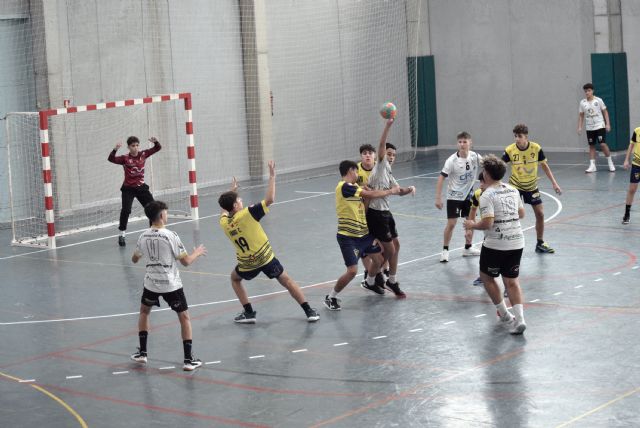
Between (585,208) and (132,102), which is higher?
(132,102)

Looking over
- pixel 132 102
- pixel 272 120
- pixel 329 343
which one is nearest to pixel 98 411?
pixel 329 343

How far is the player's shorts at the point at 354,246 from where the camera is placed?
1338 centimetres

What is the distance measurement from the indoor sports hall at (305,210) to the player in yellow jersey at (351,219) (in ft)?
2.16

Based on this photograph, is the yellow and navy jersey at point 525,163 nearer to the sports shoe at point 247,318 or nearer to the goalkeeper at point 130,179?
the sports shoe at point 247,318

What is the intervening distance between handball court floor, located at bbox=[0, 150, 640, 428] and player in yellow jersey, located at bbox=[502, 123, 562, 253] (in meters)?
0.48

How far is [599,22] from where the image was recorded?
92.1 ft

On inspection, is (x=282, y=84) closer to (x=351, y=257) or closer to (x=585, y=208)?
(x=585, y=208)

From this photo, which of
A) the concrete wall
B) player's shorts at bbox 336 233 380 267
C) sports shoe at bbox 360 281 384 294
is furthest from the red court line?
the concrete wall

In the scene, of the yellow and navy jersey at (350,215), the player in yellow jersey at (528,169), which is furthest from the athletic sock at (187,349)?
the player in yellow jersey at (528,169)

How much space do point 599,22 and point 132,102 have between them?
13829 mm

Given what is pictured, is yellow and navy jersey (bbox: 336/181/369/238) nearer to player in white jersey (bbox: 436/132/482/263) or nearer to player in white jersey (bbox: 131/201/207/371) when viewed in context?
player in white jersey (bbox: 436/132/482/263)

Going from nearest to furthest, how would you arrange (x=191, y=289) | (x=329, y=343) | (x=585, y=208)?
(x=329, y=343)
(x=191, y=289)
(x=585, y=208)

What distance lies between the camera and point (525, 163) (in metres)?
16.2

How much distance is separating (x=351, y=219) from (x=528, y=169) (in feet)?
13.2
